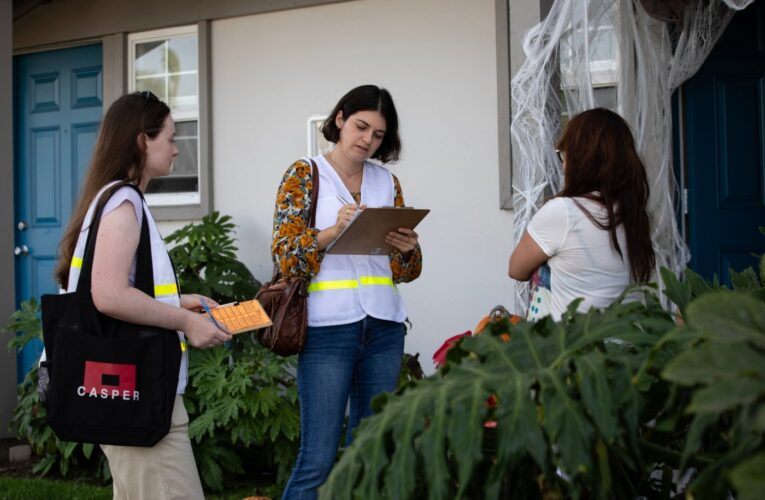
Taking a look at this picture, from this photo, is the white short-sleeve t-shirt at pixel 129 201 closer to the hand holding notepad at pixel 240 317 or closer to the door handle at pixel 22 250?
the hand holding notepad at pixel 240 317

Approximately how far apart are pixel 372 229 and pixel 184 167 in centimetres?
395

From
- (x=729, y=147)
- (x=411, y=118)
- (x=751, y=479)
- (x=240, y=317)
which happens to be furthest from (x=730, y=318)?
(x=411, y=118)

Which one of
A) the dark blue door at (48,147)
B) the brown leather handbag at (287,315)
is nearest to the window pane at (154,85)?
the dark blue door at (48,147)

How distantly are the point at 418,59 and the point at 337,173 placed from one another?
8.66 feet

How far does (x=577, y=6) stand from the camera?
452cm

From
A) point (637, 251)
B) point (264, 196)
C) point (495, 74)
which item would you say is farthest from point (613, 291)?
point (264, 196)

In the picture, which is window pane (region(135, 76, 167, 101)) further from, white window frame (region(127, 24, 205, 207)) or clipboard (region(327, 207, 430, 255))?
Result: clipboard (region(327, 207, 430, 255))

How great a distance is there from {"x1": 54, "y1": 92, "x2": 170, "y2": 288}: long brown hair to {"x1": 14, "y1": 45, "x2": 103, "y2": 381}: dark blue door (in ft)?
15.6

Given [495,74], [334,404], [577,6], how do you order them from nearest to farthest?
[334,404] < [577,6] < [495,74]

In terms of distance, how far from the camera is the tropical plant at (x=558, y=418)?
1.32 m

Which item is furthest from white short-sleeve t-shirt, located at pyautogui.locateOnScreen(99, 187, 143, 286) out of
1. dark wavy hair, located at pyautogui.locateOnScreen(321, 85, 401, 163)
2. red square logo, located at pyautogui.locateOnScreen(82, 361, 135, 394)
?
dark wavy hair, located at pyautogui.locateOnScreen(321, 85, 401, 163)

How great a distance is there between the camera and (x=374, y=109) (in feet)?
12.1

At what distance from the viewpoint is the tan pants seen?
2.80 m

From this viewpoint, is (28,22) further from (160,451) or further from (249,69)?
(160,451)
